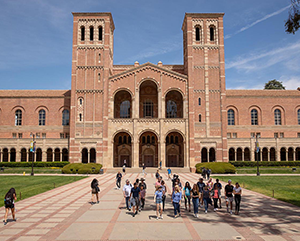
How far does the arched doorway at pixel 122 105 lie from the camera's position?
50.8m

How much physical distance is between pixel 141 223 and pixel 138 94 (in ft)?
115

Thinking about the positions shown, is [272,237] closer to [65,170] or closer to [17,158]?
[65,170]

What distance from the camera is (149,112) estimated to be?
167ft

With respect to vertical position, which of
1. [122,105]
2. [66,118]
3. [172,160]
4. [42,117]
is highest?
[122,105]

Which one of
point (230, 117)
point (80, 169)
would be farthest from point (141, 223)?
point (230, 117)

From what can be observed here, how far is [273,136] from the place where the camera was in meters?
52.0

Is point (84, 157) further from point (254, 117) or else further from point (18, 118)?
point (254, 117)

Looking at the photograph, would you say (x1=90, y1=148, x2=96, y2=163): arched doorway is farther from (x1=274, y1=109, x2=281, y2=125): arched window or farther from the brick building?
(x1=274, y1=109, x2=281, y2=125): arched window

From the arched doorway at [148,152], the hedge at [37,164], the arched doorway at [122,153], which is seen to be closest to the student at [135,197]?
the hedge at [37,164]

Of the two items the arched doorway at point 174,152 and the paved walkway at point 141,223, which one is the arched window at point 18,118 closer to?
the arched doorway at point 174,152

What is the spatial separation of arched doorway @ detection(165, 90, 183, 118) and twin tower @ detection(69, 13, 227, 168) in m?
2.17

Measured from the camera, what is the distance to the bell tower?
145 ft

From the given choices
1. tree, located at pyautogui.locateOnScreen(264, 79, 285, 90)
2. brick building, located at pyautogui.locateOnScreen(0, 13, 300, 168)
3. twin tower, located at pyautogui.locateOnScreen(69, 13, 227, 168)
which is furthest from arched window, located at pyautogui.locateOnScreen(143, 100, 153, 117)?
Result: tree, located at pyautogui.locateOnScreen(264, 79, 285, 90)

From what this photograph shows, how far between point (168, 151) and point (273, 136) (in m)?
20.7
